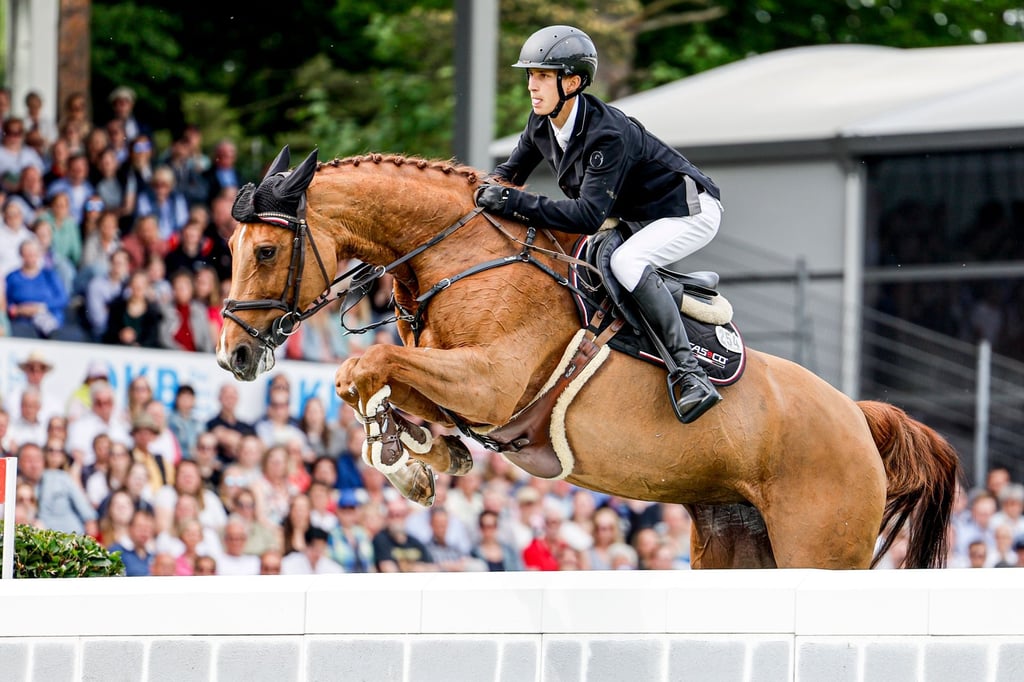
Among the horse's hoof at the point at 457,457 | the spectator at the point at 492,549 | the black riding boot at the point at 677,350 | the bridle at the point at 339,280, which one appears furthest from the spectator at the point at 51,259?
the black riding boot at the point at 677,350

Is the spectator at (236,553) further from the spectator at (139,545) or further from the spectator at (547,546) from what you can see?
the spectator at (547,546)

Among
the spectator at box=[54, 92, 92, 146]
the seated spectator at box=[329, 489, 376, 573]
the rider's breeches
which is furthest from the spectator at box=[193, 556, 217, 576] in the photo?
the rider's breeches

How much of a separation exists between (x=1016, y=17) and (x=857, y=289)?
464 inches

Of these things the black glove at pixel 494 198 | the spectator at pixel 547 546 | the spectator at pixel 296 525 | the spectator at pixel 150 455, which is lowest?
the spectator at pixel 547 546

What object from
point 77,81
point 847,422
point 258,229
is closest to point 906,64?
point 77,81

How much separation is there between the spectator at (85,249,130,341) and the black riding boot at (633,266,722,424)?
6633 mm

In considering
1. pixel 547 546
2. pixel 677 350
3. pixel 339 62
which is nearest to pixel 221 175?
pixel 547 546

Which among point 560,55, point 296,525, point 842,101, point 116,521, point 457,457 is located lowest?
point 296,525

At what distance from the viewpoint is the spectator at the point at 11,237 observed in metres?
11.2

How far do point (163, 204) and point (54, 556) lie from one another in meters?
6.78

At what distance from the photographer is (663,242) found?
632 cm

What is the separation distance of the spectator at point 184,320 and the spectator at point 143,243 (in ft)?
0.82

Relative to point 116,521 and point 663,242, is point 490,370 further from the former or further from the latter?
point 116,521

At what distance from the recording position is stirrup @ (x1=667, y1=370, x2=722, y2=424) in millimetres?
6129
